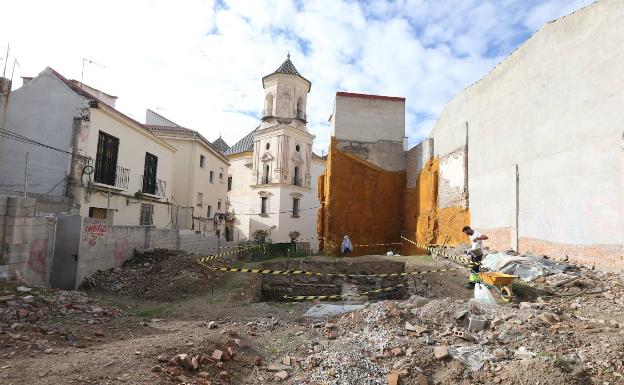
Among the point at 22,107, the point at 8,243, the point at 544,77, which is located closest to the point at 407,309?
the point at 544,77

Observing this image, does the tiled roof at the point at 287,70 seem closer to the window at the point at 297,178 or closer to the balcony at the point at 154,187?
the window at the point at 297,178

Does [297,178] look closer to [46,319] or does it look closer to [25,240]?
[25,240]

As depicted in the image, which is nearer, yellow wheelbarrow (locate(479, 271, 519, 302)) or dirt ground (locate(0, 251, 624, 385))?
dirt ground (locate(0, 251, 624, 385))

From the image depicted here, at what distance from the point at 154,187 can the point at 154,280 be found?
10.7m

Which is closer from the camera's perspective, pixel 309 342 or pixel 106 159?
pixel 309 342

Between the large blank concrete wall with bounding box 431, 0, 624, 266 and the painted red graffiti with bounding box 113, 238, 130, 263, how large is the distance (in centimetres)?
1105

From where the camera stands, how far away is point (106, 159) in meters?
15.3

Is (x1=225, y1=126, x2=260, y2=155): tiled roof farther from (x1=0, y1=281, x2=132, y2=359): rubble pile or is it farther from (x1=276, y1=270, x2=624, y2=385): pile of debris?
(x1=276, y1=270, x2=624, y2=385): pile of debris

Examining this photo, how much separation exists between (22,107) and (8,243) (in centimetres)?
955

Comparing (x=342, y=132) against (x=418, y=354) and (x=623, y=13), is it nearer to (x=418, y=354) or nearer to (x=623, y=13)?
(x=623, y=13)

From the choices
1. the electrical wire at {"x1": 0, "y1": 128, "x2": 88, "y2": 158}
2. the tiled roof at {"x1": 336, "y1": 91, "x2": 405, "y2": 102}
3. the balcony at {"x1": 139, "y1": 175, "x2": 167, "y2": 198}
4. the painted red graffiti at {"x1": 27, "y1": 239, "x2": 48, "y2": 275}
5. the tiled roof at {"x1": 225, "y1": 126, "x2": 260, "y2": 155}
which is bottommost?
the painted red graffiti at {"x1": 27, "y1": 239, "x2": 48, "y2": 275}

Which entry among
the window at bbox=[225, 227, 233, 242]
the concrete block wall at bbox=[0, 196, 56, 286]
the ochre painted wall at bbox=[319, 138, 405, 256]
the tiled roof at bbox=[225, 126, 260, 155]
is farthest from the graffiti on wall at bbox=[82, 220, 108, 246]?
the tiled roof at bbox=[225, 126, 260, 155]

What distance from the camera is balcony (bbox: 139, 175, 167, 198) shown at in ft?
59.8

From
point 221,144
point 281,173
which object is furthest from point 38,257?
point 221,144
